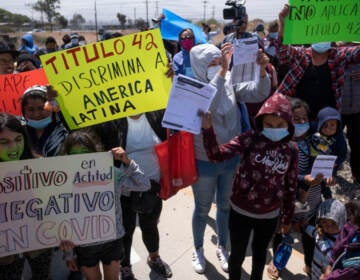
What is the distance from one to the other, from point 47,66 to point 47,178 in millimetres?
685

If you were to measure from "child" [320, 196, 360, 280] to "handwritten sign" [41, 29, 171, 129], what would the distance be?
133 cm

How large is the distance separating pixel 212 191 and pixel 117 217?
859 millimetres

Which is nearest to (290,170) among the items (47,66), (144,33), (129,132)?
(129,132)

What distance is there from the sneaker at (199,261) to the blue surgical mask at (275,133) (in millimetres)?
1369

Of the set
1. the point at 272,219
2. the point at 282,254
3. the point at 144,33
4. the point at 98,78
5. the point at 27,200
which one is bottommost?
the point at 282,254

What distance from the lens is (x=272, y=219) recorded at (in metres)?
2.38

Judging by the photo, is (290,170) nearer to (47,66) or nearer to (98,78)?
(98,78)

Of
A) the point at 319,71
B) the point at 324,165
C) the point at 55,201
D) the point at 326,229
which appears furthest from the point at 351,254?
the point at 319,71

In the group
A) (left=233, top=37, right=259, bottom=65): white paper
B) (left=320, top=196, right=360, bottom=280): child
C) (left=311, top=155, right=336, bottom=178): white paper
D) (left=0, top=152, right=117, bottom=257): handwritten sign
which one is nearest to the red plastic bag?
(left=0, top=152, right=117, bottom=257): handwritten sign

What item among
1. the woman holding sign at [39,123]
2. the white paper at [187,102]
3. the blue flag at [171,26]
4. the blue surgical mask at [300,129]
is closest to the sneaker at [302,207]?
the blue surgical mask at [300,129]

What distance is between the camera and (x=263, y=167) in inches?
87.4

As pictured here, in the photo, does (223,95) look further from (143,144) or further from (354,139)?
(354,139)

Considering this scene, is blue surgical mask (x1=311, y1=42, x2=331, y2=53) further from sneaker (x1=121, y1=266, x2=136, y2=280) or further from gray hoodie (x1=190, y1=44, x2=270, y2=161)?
sneaker (x1=121, y1=266, x2=136, y2=280)

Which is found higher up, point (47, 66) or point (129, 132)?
point (47, 66)
